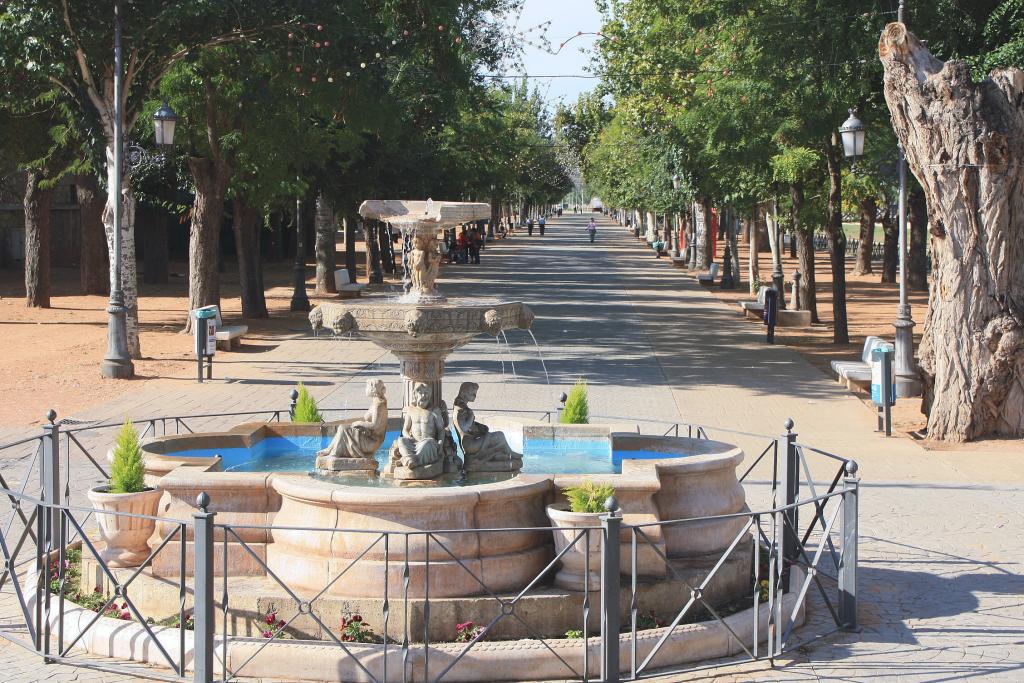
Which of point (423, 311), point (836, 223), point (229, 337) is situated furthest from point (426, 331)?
point (836, 223)

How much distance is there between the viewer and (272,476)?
9.08m

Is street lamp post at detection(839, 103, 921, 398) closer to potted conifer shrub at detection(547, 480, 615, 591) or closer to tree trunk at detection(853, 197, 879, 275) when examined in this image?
potted conifer shrub at detection(547, 480, 615, 591)

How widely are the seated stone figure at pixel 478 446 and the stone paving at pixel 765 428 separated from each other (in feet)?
8.50

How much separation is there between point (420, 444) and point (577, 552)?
182cm

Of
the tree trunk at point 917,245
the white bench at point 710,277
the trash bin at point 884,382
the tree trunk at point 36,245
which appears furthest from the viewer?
the white bench at point 710,277

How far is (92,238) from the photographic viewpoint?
1380 inches

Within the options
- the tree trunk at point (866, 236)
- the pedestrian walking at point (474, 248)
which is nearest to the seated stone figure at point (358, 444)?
the tree trunk at point (866, 236)

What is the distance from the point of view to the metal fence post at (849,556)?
29.2 feet

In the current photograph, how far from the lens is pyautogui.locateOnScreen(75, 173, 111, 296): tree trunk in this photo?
112ft

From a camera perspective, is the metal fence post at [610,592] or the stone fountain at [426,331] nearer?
the metal fence post at [610,592]

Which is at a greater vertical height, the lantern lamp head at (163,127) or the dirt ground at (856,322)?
the lantern lamp head at (163,127)

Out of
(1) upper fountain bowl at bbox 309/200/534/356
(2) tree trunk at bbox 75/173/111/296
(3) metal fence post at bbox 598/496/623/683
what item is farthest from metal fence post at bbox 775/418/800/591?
(2) tree trunk at bbox 75/173/111/296

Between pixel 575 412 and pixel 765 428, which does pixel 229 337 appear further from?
pixel 575 412

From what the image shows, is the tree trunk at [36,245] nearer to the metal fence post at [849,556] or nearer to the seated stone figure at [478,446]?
the seated stone figure at [478,446]
